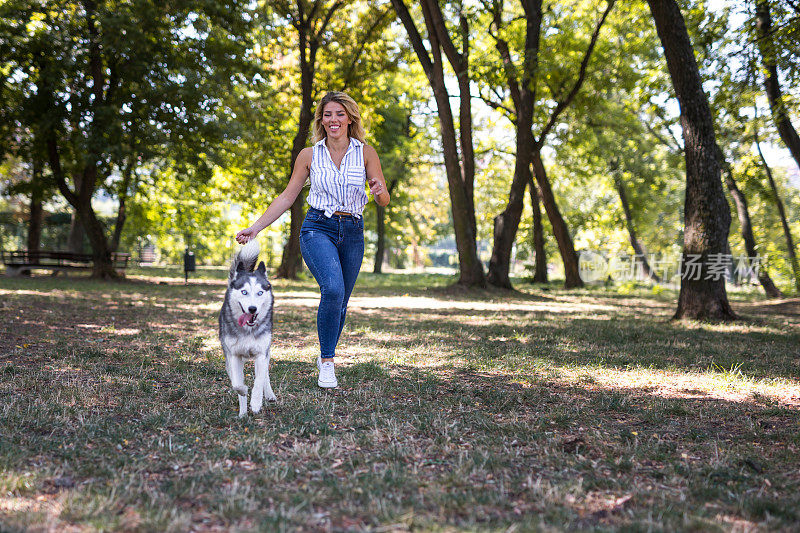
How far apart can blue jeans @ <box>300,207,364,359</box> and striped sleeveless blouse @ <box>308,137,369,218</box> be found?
0.09m

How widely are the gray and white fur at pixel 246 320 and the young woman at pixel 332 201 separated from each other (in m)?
0.70

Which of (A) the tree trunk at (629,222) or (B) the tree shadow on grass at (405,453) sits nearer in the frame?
(B) the tree shadow on grass at (405,453)

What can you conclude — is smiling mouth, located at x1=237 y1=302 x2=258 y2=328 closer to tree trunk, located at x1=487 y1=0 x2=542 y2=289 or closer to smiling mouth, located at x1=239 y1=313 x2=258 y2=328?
smiling mouth, located at x1=239 y1=313 x2=258 y2=328

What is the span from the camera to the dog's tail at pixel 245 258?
4176 mm

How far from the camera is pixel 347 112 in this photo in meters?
5.04

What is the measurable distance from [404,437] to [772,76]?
14587mm

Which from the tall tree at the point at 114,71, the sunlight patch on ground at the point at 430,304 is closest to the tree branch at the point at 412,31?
the tall tree at the point at 114,71

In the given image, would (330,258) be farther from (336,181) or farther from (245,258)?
(245,258)

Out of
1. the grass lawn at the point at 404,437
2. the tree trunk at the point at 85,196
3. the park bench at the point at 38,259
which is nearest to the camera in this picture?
the grass lawn at the point at 404,437

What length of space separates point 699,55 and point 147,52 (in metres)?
14.6

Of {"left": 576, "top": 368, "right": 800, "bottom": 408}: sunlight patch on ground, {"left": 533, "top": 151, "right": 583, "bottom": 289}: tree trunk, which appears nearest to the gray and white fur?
{"left": 576, "top": 368, "right": 800, "bottom": 408}: sunlight patch on ground

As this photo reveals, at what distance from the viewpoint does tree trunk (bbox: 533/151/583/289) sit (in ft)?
73.7

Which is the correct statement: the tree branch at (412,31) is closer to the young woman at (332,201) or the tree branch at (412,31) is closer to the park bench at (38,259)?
the young woman at (332,201)

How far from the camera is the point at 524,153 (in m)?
18.1
